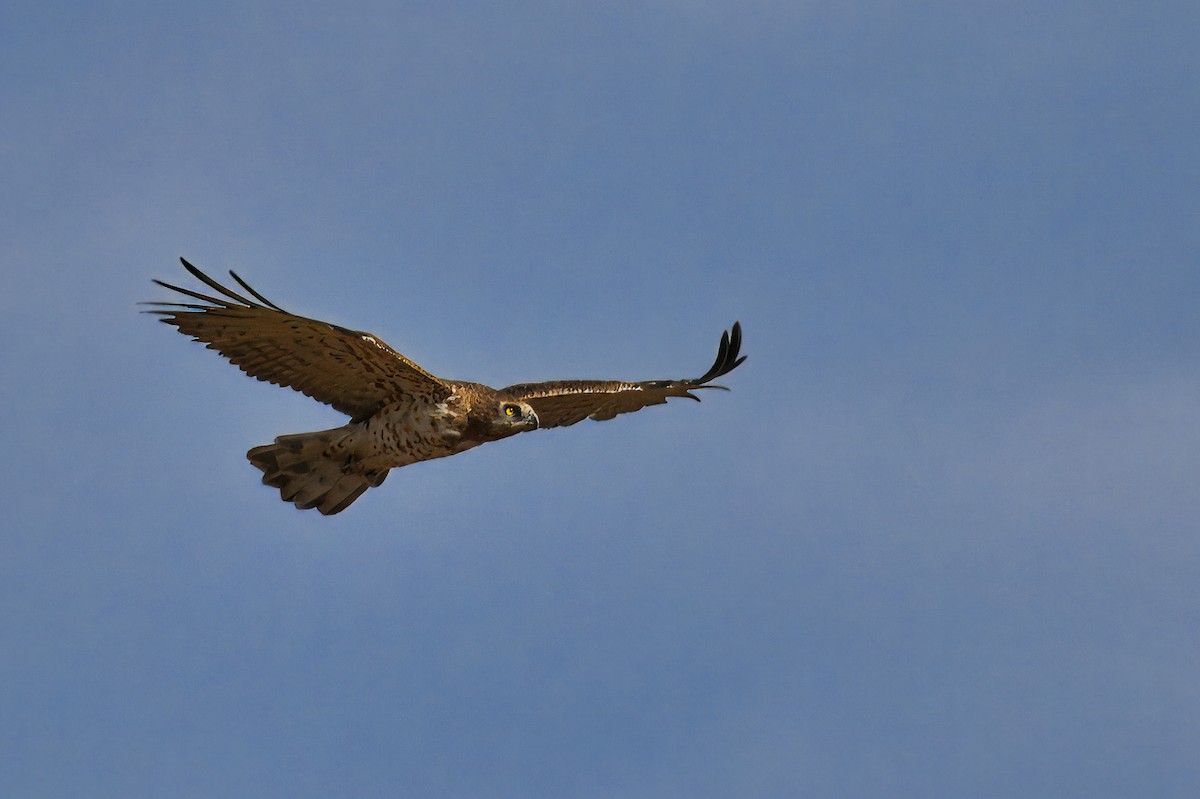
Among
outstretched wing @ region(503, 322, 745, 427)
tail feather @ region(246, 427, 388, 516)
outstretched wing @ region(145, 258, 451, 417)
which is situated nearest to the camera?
outstretched wing @ region(145, 258, 451, 417)

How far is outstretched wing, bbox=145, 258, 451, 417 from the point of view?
16.3 meters

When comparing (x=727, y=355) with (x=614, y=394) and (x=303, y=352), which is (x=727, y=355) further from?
(x=303, y=352)

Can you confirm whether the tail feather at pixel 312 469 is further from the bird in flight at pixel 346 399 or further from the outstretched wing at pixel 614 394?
the outstretched wing at pixel 614 394

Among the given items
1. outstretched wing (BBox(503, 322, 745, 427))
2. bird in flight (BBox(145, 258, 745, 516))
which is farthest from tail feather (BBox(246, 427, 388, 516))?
outstretched wing (BBox(503, 322, 745, 427))

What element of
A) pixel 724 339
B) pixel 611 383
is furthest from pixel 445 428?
pixel 724 339

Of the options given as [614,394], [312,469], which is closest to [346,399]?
[312,469]

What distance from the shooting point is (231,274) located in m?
15.9

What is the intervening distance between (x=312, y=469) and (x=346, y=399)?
2.86ft

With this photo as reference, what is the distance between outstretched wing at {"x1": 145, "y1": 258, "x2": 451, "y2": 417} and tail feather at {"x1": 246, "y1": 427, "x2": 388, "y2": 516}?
0.46m

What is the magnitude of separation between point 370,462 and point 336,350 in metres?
1.58

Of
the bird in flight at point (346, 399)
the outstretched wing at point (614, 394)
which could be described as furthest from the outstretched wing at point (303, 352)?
the outstretched wing at point (614, 394)

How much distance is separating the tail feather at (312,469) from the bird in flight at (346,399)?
0.03ft

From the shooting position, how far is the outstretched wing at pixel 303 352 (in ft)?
53.4

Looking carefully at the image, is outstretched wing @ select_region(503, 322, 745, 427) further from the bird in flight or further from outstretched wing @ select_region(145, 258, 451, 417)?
outstretched wing @ select_region(145, 258, 451, 417)
